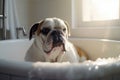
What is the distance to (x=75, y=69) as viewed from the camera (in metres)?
0.48

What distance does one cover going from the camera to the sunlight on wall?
1.82m

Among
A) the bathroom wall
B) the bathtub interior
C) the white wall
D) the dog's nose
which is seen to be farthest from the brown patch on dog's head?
the white wall

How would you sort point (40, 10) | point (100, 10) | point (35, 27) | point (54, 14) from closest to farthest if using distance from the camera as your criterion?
point (35, 27) < point (100, 10) < point (54, 14) < point (40, 10)

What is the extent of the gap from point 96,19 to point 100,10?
10 centimetres

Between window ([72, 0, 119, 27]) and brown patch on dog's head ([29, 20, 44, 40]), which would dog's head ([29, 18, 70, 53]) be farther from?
window ([72, 0, 119, 27])

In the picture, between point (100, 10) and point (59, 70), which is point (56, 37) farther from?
point (100, 10)

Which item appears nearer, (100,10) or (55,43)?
(55,43)

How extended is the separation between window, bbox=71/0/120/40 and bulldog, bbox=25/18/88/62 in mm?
605

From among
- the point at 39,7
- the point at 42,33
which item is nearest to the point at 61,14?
the point at 39,7

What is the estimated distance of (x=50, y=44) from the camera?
1.12 m

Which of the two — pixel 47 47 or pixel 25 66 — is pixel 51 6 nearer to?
pixel 47 47

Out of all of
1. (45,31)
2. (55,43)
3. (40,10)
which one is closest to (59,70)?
(55,43)

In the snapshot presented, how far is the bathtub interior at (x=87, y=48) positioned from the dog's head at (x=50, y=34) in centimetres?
39

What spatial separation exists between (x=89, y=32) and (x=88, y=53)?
275 millimetres
